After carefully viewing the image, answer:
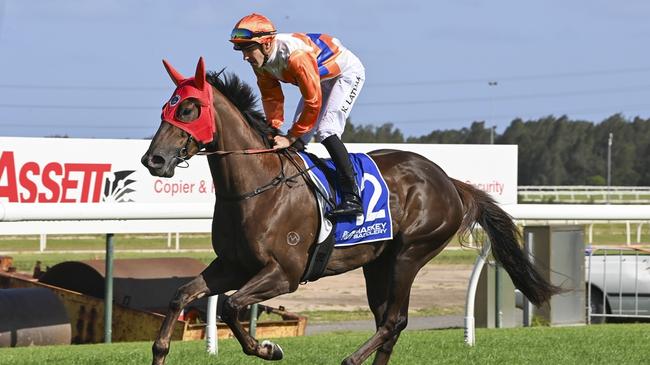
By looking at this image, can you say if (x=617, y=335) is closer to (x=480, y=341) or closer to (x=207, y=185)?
(x=480, y=341)

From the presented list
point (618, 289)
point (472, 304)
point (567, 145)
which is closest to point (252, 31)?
point (472, 304)

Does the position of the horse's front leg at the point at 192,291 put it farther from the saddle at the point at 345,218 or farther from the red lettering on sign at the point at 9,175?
the red lettering on sign at the point at 9,175

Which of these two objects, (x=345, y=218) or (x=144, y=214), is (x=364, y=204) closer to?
(x=345, y=218)

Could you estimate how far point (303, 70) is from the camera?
18.2 ft

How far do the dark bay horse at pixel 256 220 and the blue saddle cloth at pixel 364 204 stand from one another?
0.24 feet

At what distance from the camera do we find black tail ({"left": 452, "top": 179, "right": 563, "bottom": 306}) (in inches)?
276

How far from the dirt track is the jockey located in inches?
250

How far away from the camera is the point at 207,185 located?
54.6ft

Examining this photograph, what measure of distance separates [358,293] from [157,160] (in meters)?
10.0

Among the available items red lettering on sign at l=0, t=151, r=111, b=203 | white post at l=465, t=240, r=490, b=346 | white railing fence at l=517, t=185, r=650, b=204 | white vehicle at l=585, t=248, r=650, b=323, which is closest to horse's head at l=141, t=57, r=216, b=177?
white post at l=465, t=240, r=490, b=346

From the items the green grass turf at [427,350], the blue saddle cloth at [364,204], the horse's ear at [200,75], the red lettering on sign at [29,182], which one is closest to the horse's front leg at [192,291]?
the blue saddle cloth at [364,204]

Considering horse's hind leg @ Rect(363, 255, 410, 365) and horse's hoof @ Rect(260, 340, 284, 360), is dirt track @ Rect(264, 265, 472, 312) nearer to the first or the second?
horse's hind leg @ Rect(363, 255, 410, 365)

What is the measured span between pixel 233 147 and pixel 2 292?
2624 mm

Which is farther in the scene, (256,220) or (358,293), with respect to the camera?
(358,293)
